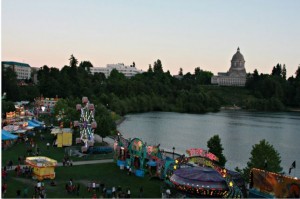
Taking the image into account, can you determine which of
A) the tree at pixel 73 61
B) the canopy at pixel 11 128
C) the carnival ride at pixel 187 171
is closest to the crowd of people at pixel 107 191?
the carnival ride at pixel 187 171

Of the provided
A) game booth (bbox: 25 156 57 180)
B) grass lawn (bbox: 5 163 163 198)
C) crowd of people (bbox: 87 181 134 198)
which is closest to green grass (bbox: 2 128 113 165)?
grass lawn (bbox: 5 163 163 198)

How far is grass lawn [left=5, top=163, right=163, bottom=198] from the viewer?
29.3 m

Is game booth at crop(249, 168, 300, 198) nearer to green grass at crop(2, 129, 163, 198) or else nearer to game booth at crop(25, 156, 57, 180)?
green grass at crop(2, 129, 163, 198)

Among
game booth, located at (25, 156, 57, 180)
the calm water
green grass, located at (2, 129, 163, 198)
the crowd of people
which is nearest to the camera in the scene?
the crowd of people

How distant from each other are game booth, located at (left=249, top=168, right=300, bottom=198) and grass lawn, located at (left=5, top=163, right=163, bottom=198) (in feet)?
22.9

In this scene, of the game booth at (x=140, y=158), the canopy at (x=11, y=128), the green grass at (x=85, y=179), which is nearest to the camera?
the green grass at (x=85, y=179)

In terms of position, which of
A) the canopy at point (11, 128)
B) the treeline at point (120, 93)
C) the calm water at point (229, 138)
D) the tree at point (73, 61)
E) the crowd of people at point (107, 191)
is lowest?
the calm water at point (229, 138)

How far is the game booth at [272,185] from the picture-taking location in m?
26.0

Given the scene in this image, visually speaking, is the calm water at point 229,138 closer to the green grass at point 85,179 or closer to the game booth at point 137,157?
the game booth at point 137,157

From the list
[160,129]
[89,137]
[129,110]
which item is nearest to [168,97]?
[129,110]

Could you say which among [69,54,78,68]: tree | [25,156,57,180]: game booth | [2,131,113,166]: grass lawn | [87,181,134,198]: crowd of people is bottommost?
[87,181,134,198]: crowd of people

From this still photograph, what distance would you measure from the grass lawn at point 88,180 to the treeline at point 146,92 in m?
76.5

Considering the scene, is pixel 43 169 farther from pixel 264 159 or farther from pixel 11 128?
pixel 11 128

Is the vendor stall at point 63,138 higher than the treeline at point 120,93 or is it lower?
lower
